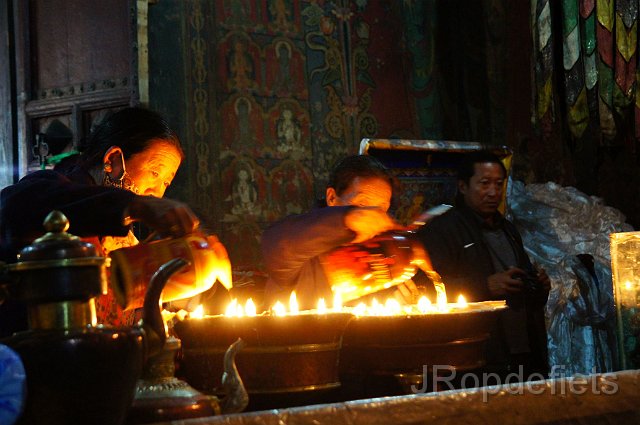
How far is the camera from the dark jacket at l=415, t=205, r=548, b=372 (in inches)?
157

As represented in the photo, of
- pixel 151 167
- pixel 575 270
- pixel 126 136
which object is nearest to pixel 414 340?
pixel 151 167

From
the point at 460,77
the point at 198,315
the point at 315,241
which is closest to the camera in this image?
the point at 198,315

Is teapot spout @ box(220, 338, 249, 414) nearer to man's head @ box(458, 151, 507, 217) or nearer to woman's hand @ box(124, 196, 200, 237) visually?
woman's hand @ box(124, 196, 200, 237)

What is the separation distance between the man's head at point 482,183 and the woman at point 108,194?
253 cm

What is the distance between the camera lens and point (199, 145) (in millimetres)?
5598

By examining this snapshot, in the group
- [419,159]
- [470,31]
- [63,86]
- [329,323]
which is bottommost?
[329,323]

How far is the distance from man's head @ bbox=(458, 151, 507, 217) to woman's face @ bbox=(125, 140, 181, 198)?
260 cm

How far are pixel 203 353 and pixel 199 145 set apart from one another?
4085 millimetres

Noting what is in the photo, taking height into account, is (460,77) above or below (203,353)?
above

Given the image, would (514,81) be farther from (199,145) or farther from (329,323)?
(329,323)

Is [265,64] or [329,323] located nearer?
[329,323]

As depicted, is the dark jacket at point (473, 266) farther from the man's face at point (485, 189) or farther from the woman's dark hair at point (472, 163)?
the woman's dark hair at point (472, 163)

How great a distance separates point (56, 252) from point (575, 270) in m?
4.54

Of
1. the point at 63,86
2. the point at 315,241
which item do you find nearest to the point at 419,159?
the point at 63,86
